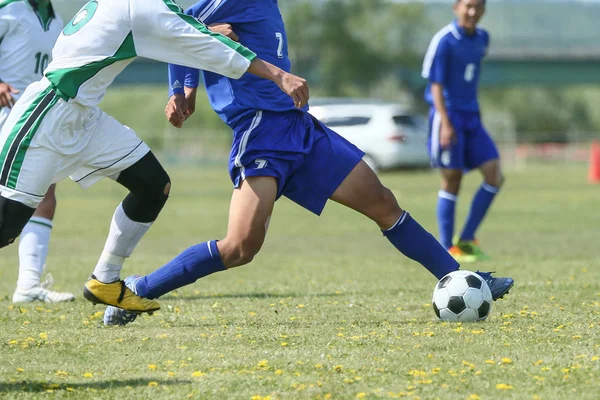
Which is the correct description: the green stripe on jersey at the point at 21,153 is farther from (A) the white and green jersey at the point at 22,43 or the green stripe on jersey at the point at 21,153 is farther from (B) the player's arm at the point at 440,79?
(B) the player's arm at the point at 440,79

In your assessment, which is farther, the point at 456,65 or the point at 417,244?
the point at 456,65

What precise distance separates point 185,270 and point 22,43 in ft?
8.72

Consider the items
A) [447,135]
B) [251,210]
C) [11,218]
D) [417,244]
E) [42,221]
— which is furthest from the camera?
[447,135]

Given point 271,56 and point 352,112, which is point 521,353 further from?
point 352,112

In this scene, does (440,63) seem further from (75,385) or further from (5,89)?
(75,385)

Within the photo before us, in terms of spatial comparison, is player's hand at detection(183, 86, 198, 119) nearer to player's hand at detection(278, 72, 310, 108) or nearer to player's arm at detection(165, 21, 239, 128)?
player's arm at detection(165, 21, 239, 128)

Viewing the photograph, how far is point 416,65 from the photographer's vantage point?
227ft

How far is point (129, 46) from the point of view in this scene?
18.3 ft

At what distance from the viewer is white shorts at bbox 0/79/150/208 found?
5.57 metres

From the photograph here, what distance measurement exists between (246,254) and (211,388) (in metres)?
1.78

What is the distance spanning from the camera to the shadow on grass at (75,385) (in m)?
4.56

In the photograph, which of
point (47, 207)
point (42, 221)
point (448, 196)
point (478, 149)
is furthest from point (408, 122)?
point (42, 221)

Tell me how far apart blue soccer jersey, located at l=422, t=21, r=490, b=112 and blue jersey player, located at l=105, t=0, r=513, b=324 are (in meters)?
4.69

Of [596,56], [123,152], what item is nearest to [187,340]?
[123,152]
